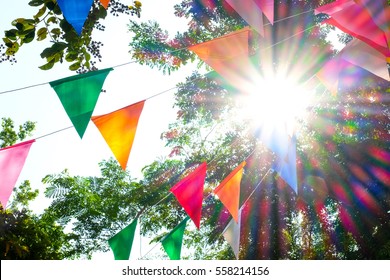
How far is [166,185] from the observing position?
11008 mm

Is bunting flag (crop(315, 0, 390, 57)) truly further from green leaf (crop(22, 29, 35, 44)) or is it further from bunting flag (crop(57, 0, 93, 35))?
green leaf (crop(22, 29, 35, 44))

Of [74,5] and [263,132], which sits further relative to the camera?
[263,132]

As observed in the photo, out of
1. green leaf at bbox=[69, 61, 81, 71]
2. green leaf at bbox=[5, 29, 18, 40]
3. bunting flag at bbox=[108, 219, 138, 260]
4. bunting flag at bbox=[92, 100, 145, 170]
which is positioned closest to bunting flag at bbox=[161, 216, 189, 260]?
bunting flag at bbox=[108, 219, 138, 260]

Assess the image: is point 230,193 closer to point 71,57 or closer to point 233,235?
point 233,235

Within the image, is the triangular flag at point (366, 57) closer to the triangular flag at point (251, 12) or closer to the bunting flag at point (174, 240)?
the triangular flag at point (251, 12)

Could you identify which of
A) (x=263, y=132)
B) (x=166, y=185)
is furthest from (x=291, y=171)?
(x=166, y=185)

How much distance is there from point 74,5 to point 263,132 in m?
1.71

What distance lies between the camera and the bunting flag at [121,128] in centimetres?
228

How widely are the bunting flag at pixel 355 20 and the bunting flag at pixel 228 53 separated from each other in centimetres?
49

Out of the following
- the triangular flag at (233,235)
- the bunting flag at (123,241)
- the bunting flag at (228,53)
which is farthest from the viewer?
the triangular flag at (233,235)

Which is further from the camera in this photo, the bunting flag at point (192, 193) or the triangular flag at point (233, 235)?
the triangular flag at point (233, 235)

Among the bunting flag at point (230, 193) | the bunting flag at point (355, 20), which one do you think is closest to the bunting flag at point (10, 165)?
the bunting flag at point (230, 193)

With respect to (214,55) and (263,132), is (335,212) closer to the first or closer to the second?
(263,132)

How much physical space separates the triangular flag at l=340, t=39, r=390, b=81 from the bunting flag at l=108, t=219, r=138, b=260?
194cm
